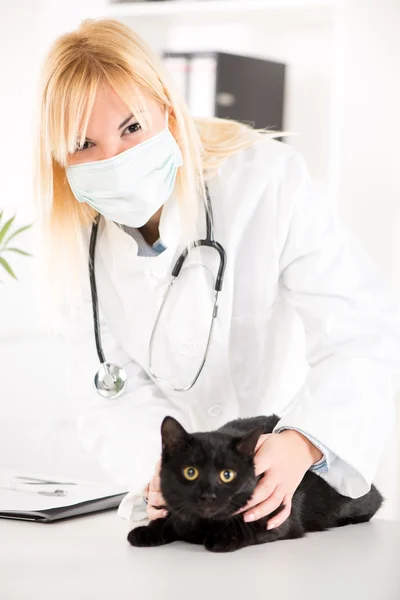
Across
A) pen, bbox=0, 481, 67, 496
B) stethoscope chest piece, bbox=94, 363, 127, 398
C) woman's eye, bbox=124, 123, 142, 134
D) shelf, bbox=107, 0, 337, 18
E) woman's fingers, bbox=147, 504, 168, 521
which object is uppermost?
shelf, bbox=107, 0, 337, 18

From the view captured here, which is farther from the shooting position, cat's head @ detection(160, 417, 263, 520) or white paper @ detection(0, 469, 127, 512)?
white paper @ detection(0, 469, 127, 512)

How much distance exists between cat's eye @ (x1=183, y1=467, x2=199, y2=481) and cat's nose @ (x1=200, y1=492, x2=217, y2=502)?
0.11 feet

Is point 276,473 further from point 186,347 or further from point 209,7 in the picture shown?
point 209,7

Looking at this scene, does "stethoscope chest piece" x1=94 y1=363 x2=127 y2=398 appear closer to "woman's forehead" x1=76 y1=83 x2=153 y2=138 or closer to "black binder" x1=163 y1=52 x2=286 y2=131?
"woman's forehead" x1=76 y1=83 x2=153 y2=138

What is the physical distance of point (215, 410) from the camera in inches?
49.3

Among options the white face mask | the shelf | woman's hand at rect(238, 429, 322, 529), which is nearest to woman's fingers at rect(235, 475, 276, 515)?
woman's hand at rect(238, 429, 322, 529)

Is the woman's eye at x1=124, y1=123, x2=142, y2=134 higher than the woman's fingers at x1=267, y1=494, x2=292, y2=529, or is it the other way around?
the woman's eye at x1=124, y1=123, x2=142, y2=134

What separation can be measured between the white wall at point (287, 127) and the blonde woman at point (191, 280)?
1003 mm

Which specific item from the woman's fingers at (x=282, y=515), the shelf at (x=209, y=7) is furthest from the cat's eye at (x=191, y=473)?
the shelf at (x=209, y=7)

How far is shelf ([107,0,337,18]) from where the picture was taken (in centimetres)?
222

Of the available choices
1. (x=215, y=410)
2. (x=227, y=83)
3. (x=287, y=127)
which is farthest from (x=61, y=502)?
(x=287, y=127)

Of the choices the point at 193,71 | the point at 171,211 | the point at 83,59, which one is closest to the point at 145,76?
the point at 83,59

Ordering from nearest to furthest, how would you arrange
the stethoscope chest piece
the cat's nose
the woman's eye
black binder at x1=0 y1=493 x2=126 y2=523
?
1. the cat's nose
2. black binder at x1=0 y1=493 x2=126 y2=523
3. the woman's eye
4. the stethoscope chest piece

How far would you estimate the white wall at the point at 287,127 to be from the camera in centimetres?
215
